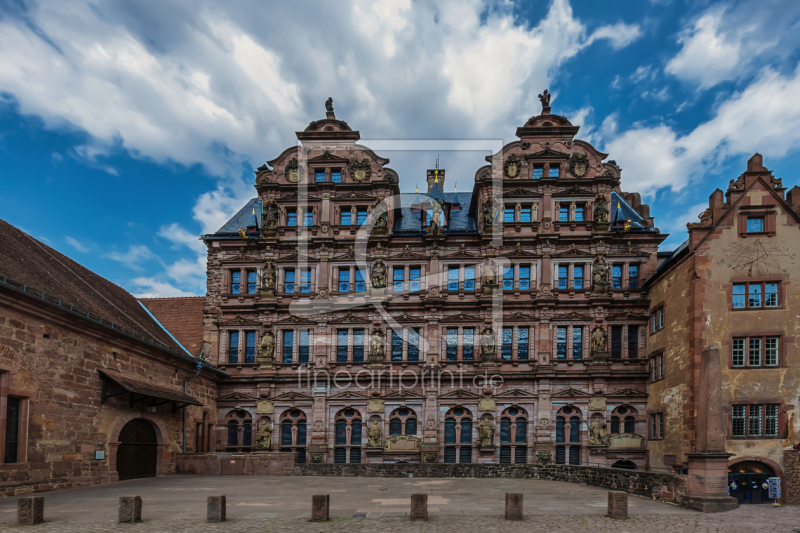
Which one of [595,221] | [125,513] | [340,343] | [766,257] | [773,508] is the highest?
[595,221]

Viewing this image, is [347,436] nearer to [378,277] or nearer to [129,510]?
[378,277]

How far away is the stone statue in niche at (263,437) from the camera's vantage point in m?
30.1

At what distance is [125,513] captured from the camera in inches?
490

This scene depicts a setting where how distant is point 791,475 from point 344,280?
22.5 metres

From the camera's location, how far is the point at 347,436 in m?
30.3

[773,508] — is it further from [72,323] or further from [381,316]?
[72,323]

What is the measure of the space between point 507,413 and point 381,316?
27.9ft

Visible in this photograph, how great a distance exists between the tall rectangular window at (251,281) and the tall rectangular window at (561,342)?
17.2 meters

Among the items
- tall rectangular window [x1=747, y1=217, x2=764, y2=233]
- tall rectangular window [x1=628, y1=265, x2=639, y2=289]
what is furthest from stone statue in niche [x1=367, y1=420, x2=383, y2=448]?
tall rectangular window [x1=747, y1=217, x2=764, y2=233]

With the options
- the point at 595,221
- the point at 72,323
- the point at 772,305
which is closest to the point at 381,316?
the point at 595,221

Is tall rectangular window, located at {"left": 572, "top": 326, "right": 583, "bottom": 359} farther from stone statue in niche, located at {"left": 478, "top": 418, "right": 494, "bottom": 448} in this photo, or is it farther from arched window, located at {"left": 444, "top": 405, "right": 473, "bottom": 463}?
arched window, located at {"left": 444, "top": 405, "right": 473, "bottom": 463}

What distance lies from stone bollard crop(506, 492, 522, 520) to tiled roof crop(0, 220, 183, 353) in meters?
15.1

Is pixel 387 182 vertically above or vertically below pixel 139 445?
above

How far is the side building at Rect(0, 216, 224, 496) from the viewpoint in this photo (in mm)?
16828
